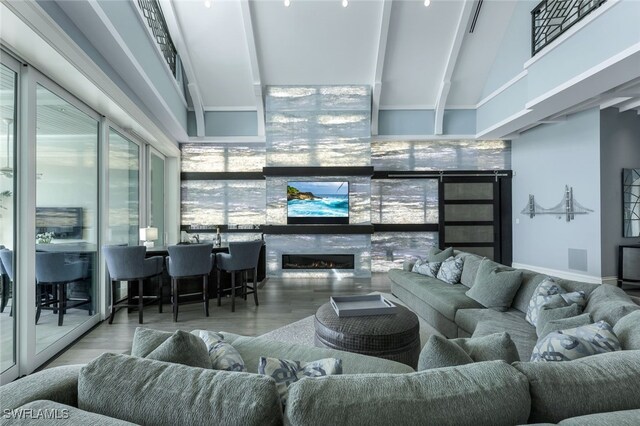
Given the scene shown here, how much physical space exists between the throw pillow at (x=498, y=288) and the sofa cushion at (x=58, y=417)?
3014 mm

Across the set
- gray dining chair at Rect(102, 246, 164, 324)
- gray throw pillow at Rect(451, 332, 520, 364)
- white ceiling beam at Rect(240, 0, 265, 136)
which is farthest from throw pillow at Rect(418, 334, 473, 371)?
white ceiling beam at Rect(240, 0, 265, 136)

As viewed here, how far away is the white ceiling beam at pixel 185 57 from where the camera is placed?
5.01 meters

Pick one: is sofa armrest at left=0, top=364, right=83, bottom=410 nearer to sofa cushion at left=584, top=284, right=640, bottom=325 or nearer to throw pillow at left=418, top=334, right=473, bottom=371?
throw pillow at left=418, top=334, right=473, bottom=371

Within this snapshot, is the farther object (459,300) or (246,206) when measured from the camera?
(246,206)

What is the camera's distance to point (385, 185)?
22.9 ft

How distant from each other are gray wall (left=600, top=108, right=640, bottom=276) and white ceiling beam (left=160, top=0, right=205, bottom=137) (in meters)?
7.26

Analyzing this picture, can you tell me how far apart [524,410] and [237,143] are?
22.3 feet

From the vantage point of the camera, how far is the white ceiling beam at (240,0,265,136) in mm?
4973

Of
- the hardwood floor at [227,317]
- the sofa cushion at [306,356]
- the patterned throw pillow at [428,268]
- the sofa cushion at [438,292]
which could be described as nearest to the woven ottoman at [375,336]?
the sofa cushion at [306,356]

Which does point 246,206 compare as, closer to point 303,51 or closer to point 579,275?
point 303,51

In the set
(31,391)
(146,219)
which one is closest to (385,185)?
(146,219)

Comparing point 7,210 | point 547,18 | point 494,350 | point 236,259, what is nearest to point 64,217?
point 7,210

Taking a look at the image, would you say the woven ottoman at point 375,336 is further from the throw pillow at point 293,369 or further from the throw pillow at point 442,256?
the throw pillow at point 442,256

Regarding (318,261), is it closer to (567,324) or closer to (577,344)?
(567,324)
